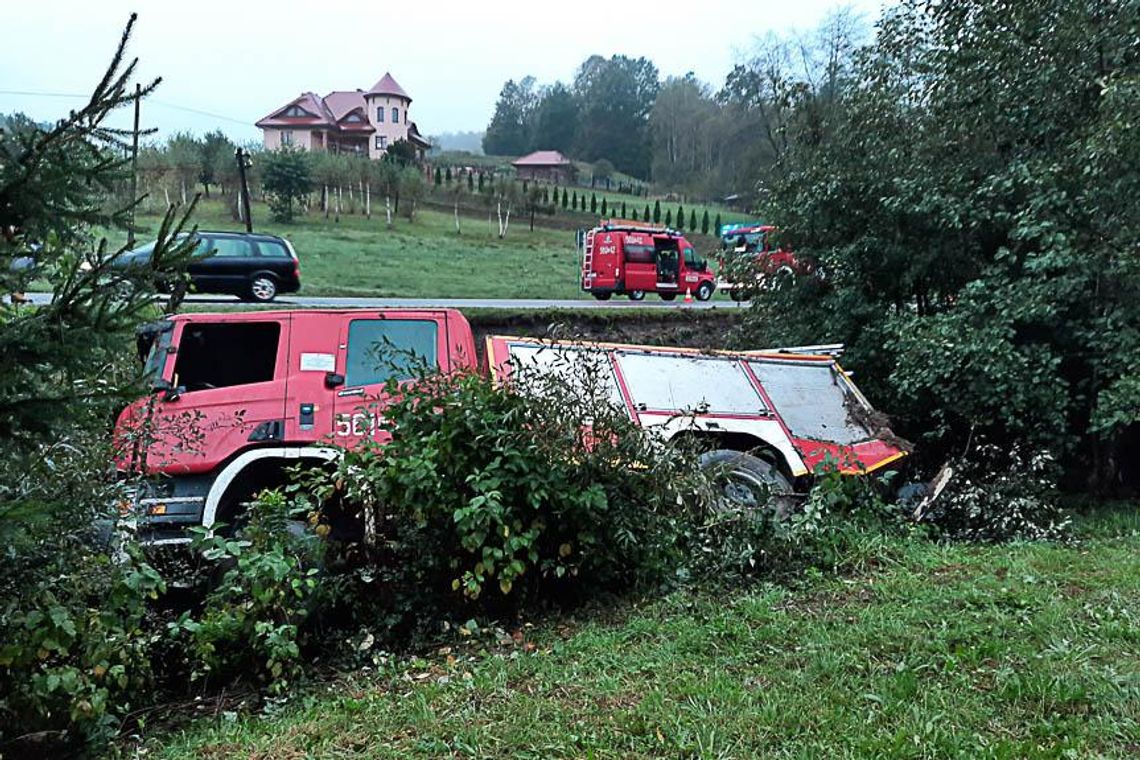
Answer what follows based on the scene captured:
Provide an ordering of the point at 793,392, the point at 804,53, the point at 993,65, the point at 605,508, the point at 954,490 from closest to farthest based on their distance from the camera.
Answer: the point at 605,508 → the point at 954,490 → the point at 793,392 → the point at 993,65 → the point at 804,53

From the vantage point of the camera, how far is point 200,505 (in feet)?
19.5

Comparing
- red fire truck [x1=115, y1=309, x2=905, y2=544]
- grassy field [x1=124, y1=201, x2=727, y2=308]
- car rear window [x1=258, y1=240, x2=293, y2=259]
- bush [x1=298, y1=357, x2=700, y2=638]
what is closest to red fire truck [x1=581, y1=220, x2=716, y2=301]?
grassy field [x1=124, y1=201, x2=727, y2=308]

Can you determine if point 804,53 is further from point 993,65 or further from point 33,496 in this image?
point 33,496

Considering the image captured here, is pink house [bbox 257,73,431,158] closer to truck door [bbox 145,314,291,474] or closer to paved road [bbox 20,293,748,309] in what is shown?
paved road [bbox 20,293,748,309]

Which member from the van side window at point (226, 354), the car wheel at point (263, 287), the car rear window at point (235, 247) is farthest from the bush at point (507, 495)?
the car rear window at point (235, 247)

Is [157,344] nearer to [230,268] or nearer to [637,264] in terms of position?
[230,268]

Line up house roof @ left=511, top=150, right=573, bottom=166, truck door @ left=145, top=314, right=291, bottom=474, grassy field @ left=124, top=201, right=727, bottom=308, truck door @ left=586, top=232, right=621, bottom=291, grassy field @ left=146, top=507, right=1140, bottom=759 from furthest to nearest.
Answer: house roof @ left=511, top=150, right=573, bottom=166
truck door @ left=586, top=232, right=621, bottom=291
grassy field @ left=124, top=201, right=727, bottom=308
truck door @ left=145, top=314, right=291, bottom=474
grassy field @ left=146, top=507, right=1140, bottom=759

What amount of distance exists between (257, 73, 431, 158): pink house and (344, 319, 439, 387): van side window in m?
55.0

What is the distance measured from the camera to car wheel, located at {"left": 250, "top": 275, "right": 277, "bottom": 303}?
750 inches

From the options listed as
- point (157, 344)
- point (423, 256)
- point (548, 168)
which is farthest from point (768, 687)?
point (548, 168)

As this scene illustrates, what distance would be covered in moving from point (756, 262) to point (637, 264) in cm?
1383

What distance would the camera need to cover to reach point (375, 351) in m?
6.22

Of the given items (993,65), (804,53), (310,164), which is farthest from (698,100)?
(993,65)

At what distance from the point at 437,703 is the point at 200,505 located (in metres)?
3.20
